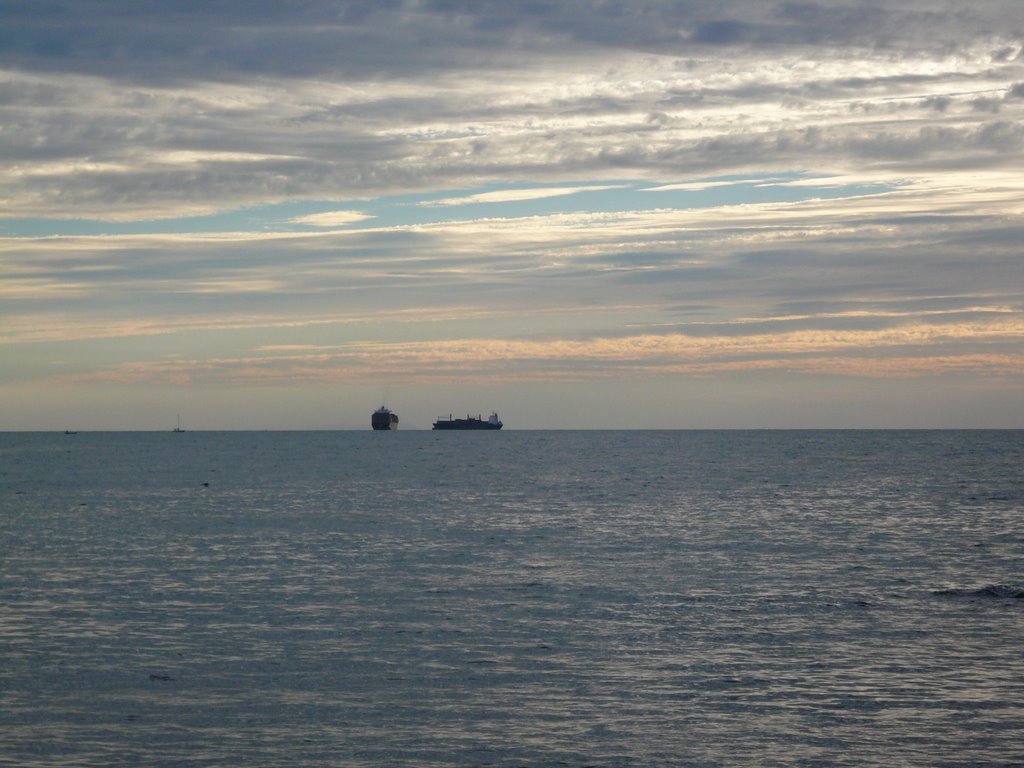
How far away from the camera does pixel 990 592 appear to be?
41031 millimetres

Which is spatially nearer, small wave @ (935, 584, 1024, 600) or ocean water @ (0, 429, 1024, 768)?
ocean water @ (0, 429, 1024, 768)

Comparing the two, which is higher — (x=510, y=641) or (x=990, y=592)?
(x=990, y=592)

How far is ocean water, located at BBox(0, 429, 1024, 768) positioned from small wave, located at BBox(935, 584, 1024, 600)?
225mm

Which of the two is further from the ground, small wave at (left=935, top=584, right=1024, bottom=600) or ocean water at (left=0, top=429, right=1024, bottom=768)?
small wave at (left=935, top=584, right=1024, bottom=600)

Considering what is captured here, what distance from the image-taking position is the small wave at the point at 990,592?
4022cm

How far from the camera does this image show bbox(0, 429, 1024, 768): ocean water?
22.7 metres

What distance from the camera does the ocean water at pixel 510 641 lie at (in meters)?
22.7

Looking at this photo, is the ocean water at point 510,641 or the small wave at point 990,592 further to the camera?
A: the small wave at point 990,592

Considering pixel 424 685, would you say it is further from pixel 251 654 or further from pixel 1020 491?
pixel 1020 491

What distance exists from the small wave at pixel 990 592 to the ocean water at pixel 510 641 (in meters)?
0.22

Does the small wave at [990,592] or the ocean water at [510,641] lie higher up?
the small wave at [990,592]

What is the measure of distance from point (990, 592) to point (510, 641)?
1955 centimetres

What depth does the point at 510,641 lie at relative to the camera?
3198 cm

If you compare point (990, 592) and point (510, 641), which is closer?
point (510, 641)
